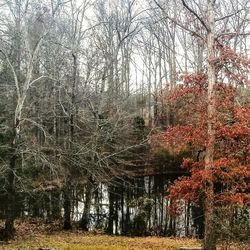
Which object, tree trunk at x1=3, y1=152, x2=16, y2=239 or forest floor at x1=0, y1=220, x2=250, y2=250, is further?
tree trunk at x1=3, y1=152, x2=16, y2=239

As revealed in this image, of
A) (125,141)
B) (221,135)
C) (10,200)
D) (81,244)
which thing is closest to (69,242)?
(81,244)

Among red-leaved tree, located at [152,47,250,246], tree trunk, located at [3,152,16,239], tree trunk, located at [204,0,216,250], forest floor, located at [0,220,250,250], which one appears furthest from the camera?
tree trunk, located at [3,152,16,239]

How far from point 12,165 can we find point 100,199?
11319mm

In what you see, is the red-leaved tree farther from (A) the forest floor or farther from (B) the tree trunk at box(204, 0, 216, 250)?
(A) the forest floor

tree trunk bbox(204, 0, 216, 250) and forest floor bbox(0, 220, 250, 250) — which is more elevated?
tree trunk bbox(204, 0, 216, 250)

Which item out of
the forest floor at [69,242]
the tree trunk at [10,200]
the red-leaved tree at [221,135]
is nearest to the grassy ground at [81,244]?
the forest floor at [69,242]

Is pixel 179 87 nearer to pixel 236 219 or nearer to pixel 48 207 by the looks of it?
pixel 236 219

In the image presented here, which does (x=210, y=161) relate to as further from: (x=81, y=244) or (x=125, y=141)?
(x=125, y=141)

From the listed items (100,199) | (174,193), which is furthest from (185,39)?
(174,193)

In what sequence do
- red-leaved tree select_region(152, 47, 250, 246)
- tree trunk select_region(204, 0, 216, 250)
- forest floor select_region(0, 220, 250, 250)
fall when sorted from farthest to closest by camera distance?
forest floor select_region(0, 220, 250, 250) → tree trunk select_region(204, 0, 216, 250) → red-leaved tree select_region(152, 47, 250, 246)

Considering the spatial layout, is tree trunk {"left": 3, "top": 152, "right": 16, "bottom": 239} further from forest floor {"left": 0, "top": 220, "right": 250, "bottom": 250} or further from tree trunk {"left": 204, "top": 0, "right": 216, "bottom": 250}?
tree trunk {"left": 204, "top": 0, "right": 216, "bottom": 250}

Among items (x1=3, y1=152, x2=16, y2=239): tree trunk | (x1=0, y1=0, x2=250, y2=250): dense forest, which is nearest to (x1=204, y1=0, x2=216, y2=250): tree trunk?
(x1=0, y1=0, x2=250, y2=250): dense forest

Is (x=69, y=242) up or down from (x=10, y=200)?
down

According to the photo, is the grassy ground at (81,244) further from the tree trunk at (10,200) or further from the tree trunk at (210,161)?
the tree trunk at (210,161)
